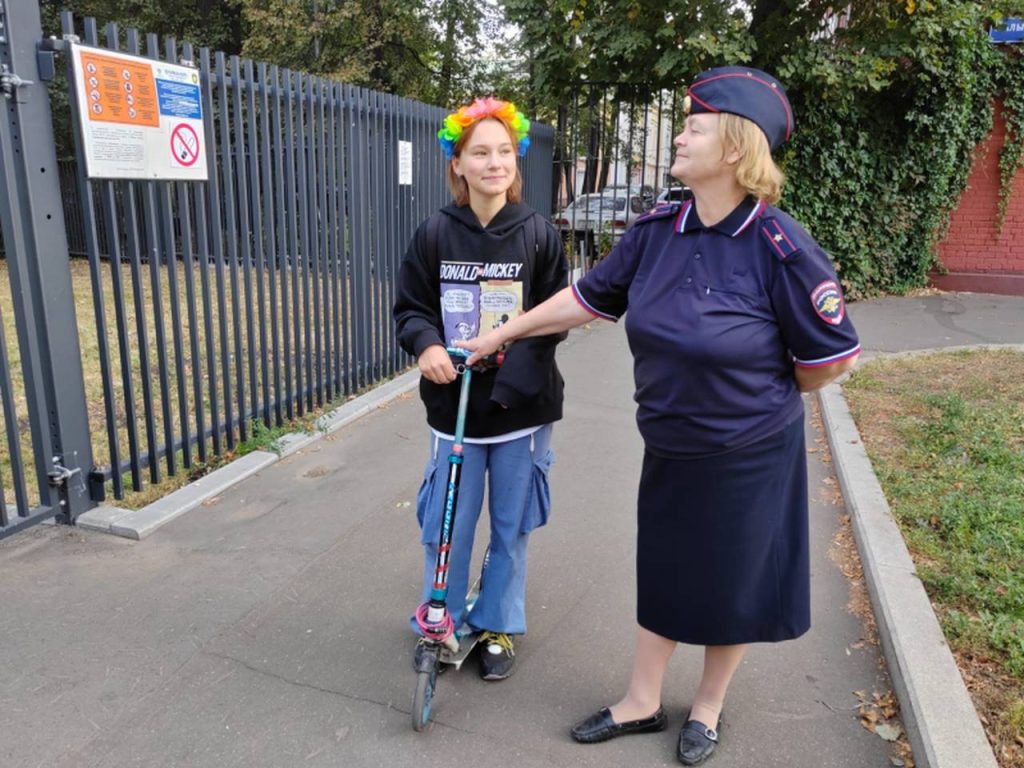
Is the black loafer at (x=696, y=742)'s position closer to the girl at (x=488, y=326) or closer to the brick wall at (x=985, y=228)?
the girl at (x=488, y=326)

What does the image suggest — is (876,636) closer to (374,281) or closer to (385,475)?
(385,475)

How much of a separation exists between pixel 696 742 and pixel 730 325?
1339mm

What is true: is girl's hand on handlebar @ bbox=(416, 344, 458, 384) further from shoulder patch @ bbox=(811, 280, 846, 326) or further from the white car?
the white car

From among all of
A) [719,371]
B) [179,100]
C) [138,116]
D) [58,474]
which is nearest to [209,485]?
[58,474]

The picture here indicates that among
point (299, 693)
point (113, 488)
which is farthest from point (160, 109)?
point (299, 693)

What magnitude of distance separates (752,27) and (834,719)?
924 centimetres

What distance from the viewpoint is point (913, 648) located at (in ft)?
9.73

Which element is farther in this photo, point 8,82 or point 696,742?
point 8,82


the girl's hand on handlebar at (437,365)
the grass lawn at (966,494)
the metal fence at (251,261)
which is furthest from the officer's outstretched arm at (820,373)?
the metal fence at (251,261)

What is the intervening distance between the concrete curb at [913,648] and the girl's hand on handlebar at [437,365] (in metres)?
1.85

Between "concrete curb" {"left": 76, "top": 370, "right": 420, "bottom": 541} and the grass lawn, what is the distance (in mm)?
3493

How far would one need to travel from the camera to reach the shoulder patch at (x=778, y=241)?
2088 mm

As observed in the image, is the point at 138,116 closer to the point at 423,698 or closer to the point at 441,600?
the point at 441,600

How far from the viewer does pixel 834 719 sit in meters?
2.76
